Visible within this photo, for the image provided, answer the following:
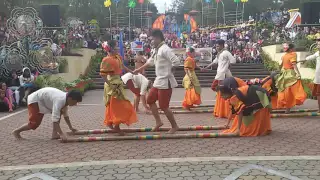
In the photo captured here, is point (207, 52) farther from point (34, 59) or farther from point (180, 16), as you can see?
point (180, 16)

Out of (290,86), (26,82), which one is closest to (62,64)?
(26,82)

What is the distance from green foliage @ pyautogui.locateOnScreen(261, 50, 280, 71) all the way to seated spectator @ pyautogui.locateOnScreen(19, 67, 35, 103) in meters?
12.3

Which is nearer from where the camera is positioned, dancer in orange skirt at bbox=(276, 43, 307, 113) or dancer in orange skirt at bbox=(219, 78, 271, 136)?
dancer in orange skirt at bbox=(219, 78, 271, 136)

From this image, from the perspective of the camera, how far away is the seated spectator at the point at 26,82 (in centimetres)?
1063

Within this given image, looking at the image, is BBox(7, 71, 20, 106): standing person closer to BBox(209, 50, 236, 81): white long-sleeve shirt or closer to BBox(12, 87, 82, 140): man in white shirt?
BBox(12, 87, 82, 140): man in white shirt

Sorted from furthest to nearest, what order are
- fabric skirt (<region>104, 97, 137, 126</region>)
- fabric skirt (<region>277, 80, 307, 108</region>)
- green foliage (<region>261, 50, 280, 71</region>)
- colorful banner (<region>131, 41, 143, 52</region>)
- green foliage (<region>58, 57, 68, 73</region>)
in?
1. colorful banner (<region>131, 41, 143, 52</region>)
2. green foliage (<region>261, 50, 280, 71</region>)
3. green foliage (<region>58, 57, 68, 73</region>)
4. fabric skirt (<region>277, 80, 307, 108</region>)
5. fabric skirt (<region>104, 97, 137, 126</region>)

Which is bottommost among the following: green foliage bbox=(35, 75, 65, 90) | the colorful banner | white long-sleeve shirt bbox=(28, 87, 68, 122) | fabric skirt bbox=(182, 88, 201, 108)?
fabric skirt bbox=(182, 88, 201, 108)

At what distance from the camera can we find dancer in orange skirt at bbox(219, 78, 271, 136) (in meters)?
6.01

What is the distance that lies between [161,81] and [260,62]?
1618cm

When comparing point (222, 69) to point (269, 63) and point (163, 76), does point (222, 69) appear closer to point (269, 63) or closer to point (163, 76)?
point (163, 76)

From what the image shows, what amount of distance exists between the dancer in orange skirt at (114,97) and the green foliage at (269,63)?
13.7 m

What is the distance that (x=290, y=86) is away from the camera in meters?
8.34

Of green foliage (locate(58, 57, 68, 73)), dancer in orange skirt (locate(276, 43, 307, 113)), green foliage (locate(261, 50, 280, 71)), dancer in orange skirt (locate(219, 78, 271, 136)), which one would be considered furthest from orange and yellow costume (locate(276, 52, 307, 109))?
green foliage (locate(261, 50, 280, 71))

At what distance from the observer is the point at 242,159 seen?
4832mm
